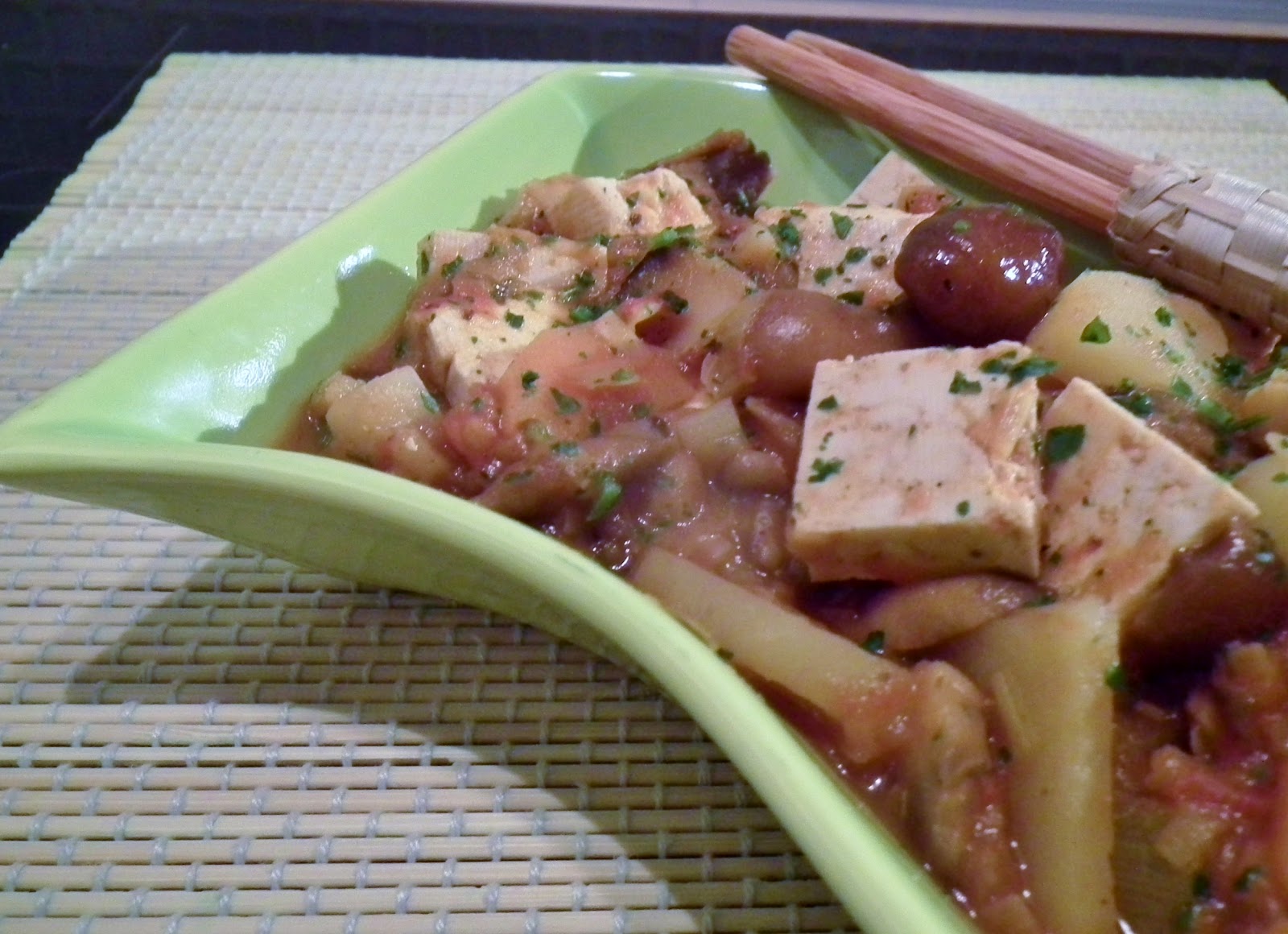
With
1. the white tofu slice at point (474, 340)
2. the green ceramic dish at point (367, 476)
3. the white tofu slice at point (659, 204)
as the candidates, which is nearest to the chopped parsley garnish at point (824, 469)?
the green ceramic dish at point (367, 476)

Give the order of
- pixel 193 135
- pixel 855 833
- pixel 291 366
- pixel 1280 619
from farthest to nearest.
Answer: pixel 193 135
pixel 291 366
pixel 1280 619
pixel 855 833

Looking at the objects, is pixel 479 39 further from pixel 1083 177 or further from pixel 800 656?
pixel 800 656

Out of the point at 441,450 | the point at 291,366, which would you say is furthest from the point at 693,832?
the point at 291,366

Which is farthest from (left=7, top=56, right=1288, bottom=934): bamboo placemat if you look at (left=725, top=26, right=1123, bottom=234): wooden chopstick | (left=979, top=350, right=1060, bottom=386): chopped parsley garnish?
(left=725, top=26, right=1123, bottom=234): wooden chopstick

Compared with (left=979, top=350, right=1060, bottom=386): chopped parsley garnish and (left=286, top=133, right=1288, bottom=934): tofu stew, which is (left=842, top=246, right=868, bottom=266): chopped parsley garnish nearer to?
(left=286, top=133, right=1288, bottom=934): tofu stew

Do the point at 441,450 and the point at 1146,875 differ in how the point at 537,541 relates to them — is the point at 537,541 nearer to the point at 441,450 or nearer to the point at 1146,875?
the point at 441,450

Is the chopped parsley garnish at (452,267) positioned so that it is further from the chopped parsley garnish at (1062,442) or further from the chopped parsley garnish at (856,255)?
the chopped parsley garnish at (1062,442)
